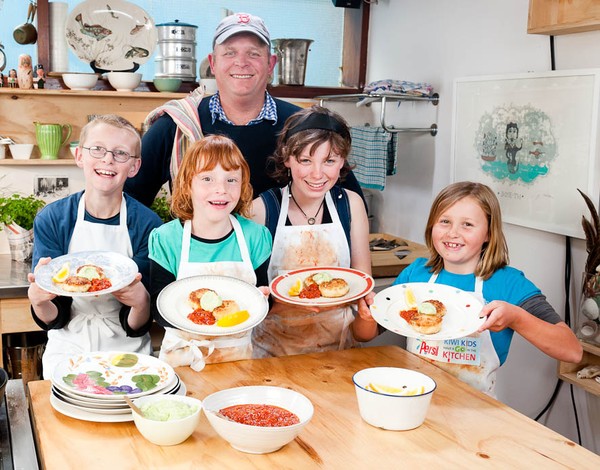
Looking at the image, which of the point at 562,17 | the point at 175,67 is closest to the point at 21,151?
the point at 175,67

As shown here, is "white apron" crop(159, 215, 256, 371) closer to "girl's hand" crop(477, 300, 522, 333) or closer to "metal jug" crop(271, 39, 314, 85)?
"girl's hand" crop(477, 300, 522, 333)

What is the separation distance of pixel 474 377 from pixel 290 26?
244 cm

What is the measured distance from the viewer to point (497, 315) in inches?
65.1

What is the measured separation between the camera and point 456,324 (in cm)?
174

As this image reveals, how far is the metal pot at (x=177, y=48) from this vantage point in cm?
331

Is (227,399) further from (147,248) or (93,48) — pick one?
(93,48)

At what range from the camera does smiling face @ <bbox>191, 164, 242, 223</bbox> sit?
5.93 feet

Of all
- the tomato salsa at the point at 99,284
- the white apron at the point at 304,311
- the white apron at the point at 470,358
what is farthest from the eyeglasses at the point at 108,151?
the white apron at the point at 470,358

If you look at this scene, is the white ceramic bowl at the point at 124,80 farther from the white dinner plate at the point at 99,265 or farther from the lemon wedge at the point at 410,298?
the lemon wedge at the point at 410,298

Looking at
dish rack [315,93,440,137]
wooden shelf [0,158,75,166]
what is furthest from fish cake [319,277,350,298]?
wooden shelf [0,158,75,166]

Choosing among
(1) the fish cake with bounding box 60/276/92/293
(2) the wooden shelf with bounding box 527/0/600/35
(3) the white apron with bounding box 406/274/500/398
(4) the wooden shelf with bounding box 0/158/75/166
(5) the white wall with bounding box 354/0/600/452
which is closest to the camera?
(1) the fish cake with bounding box 60/276/92/293

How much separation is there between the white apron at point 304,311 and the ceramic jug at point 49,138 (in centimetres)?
153

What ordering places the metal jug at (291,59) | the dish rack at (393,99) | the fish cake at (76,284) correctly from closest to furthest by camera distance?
the fish cake at (76,284) → the dish rack at (393,99) → the metal jug at (291,59)

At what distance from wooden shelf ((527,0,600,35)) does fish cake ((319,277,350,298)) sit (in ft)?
4.13
